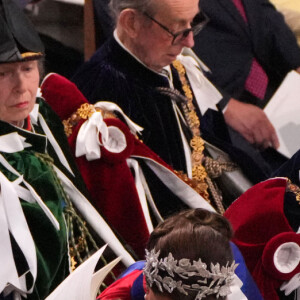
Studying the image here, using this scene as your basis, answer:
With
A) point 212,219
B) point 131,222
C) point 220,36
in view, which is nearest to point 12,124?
point 131,222

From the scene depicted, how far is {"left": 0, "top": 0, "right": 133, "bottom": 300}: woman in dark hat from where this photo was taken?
1.66 metres

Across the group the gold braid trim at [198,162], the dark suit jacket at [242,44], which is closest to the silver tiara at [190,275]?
the gold braid trim at [198,162]

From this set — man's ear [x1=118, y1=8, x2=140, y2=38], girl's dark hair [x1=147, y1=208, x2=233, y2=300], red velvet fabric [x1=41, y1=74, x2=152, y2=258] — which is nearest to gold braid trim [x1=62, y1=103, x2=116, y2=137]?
red velvet fabric [x1=41, y1=74, x2=152, y2=258]

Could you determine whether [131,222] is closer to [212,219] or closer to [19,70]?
[19,70]

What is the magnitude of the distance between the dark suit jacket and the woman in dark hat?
1.09 metres

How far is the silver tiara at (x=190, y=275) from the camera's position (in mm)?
1357

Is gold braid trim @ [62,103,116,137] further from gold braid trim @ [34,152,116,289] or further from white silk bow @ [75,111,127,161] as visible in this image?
gold braid trim @ [34,152,116,289]

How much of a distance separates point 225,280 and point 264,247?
16.7 inches

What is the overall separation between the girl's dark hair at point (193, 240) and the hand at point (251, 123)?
1.24 m

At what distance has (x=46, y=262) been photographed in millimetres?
1699

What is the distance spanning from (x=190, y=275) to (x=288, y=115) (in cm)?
131

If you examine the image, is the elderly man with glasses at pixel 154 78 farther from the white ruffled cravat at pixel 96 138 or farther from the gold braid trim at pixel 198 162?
the white ruffled cravat at pixel 96 138

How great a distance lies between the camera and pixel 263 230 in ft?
6.03

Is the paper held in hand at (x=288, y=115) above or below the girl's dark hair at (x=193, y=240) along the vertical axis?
below
